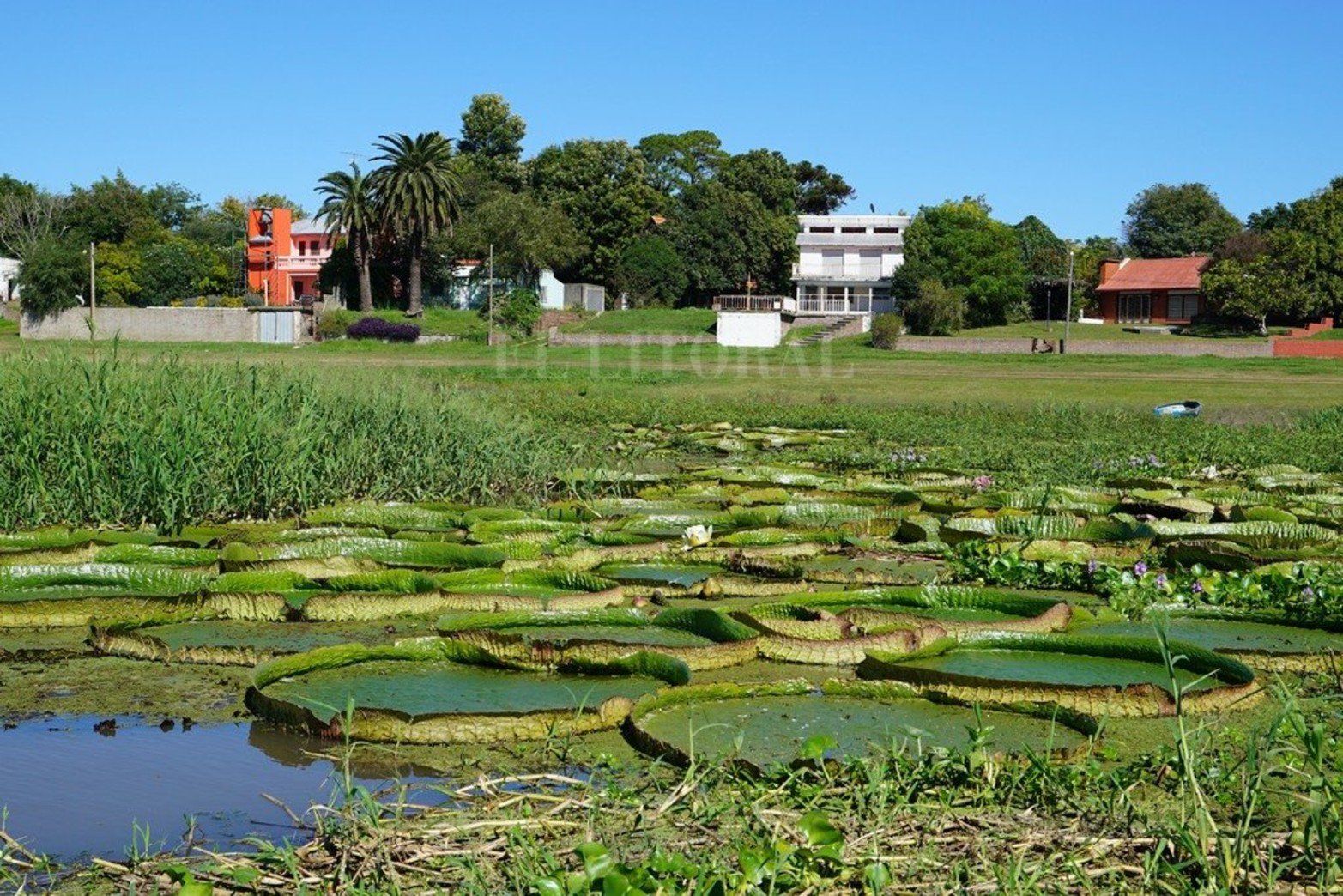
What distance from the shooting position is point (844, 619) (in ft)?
16.8

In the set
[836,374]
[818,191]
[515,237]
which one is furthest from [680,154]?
[836,374]

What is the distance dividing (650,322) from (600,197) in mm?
11383

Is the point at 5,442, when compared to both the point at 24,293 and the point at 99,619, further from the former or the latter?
the point at 24,293

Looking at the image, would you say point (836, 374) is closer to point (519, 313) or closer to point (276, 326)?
point (519, 313)

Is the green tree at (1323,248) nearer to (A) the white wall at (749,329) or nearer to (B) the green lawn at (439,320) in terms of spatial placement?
(A) the white wall at (749,329)

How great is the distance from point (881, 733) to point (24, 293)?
A: 51.7 meters

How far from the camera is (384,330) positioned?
4775 cm

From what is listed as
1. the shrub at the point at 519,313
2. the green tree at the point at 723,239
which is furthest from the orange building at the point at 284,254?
the green tree at the point at 723,239

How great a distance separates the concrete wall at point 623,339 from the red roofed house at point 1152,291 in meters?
22.9

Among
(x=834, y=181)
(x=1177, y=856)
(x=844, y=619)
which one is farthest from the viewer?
(x=834, y=181)

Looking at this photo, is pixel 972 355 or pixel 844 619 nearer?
pixel 844 619

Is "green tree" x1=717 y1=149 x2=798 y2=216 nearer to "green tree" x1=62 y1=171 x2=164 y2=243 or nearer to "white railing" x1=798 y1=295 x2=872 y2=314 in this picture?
"white railing" x1=798 y1=295 x2=872 y2=314

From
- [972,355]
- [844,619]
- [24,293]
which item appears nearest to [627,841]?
[844,619]

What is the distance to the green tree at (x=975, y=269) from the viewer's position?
56281 mm
